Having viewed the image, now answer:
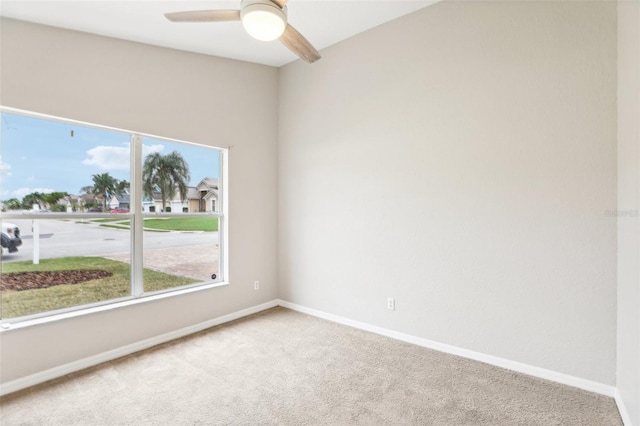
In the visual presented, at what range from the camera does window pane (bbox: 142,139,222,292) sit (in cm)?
320

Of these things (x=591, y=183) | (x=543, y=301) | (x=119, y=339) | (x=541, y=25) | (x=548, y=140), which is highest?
(x=541, y=25)

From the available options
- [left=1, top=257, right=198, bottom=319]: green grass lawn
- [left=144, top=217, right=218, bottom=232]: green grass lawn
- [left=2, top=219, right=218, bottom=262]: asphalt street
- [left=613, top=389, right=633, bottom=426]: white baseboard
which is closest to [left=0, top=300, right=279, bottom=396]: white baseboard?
[left=1, top=257, right=198, bottom=319]: green grass lawn

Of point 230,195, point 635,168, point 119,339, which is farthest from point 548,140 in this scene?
point 119,339

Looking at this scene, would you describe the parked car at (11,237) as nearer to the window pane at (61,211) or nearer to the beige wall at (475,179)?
the window pane at (61,211)

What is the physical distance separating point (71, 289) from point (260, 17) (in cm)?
276

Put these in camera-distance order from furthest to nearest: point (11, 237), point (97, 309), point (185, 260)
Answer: point (185, 260), point (97, 309), point (11, 237)

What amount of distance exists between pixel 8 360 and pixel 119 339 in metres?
0.73

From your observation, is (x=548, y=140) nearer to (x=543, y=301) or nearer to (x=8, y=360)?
(x=543, y=301)

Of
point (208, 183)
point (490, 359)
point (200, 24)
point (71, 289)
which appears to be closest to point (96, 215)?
point (71, 289)

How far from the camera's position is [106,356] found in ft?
9.04

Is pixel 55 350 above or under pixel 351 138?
under

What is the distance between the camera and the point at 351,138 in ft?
11.7

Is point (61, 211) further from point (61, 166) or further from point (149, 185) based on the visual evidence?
point (149, 185)

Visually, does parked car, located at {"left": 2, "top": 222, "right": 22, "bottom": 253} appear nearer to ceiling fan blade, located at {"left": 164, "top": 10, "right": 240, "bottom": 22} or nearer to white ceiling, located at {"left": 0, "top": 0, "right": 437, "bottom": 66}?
white ceiling, located at {"left": 0, "top": 0, "right": 437, "bottom": 66}
